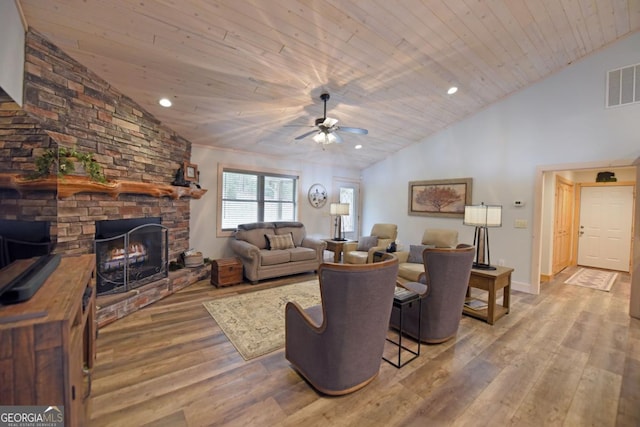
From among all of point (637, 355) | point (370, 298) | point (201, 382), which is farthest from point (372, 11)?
point (637, 355)

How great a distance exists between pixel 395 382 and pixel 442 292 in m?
0.93

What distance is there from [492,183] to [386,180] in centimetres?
243

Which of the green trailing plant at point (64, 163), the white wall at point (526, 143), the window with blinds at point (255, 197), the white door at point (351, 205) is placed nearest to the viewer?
the green trailing plant at point (64, 163)

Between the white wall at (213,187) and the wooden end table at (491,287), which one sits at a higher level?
the white wall at (213,187)

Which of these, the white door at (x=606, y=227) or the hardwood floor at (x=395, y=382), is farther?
the white door at (x=606, y=227)

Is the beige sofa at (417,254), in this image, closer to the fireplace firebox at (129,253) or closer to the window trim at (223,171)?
the window trim at (223,171)

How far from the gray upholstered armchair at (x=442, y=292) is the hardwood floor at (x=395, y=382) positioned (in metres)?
0.18

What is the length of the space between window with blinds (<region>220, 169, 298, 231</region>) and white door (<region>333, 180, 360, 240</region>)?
156 cm

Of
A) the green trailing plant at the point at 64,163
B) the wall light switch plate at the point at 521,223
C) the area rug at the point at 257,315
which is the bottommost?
the area rug at the point at 257,315

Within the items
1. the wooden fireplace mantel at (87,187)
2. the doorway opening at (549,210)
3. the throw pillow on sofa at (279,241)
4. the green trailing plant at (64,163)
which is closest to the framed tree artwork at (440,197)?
the doorway opening at (549,210)

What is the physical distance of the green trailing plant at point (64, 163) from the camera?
65.2 inches

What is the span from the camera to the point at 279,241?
16.8 ft

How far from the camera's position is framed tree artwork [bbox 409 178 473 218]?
17.3ft

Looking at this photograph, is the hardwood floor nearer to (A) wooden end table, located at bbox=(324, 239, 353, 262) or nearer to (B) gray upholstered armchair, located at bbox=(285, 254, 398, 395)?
(B) gray upholstered armchair, located at bbox=(285, 254, 398, 395)
